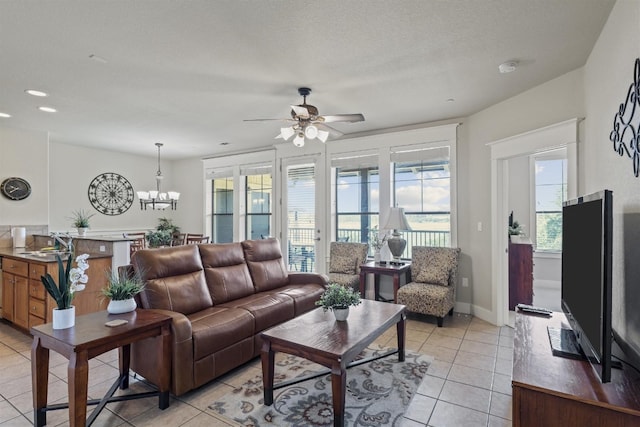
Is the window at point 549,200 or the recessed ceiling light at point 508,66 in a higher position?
the recessed ceiling light at point 508,66

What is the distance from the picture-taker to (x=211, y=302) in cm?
313

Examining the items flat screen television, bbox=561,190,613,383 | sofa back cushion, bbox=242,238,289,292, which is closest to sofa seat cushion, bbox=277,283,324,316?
sofa back cushion, bbox=242,238,289,292

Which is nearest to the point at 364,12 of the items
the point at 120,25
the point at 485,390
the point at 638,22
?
the point at 638,22

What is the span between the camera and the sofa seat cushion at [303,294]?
3533 millimetres

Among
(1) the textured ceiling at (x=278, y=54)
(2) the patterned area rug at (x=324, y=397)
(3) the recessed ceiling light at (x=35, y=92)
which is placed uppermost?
(1) the textured ceiling at (x=278, y=54)

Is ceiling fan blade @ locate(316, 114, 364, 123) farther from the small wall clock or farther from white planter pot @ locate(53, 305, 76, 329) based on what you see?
the small wall clock

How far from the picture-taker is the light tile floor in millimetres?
2154

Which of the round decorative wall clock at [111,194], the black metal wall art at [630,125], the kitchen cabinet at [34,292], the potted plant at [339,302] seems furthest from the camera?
the round decorative wall clock at [111,194]

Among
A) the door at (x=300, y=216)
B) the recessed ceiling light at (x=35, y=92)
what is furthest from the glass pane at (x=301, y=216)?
the recessed ceiling light at (x=35, y=92)

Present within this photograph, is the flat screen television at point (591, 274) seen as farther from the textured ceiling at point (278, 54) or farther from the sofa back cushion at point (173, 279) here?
the sofa back cushion at point (173, 279)

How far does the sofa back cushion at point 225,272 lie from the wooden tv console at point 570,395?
2.54 metres

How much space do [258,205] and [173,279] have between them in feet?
12.7

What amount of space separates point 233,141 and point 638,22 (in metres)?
5.33

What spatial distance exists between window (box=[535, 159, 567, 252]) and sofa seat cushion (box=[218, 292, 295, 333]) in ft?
16.0
